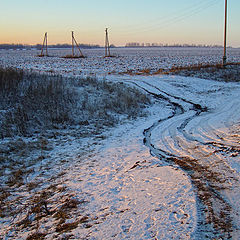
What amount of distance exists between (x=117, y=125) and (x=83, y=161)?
3.71m

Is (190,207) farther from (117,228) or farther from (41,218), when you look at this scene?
(41,218)

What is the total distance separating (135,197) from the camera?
13.7ft

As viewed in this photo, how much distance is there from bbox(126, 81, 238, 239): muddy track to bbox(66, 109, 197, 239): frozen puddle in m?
0.17

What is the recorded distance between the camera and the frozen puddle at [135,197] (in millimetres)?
3246

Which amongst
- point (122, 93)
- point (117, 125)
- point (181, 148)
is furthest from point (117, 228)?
point (122, 93)

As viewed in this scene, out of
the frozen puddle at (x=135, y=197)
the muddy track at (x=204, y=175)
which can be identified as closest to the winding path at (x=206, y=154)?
the muddy track at (x=204, y=175)

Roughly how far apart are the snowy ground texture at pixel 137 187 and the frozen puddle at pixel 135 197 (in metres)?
0.01

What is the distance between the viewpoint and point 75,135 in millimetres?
8688

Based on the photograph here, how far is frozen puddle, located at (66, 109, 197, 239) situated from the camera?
10.6ft

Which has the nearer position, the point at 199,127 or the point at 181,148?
the point at 181,148

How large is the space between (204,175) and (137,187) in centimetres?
141

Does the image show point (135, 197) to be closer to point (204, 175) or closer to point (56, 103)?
point (204, 175)

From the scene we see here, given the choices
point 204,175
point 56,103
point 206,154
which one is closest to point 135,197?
point 204,175

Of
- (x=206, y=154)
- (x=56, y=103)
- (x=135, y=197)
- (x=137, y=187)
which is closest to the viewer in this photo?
(x=135, y=197)
